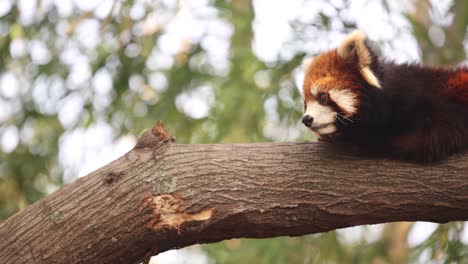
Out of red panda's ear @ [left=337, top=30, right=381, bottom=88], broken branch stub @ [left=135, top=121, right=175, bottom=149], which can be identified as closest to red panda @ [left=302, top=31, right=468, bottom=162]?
red panda's ear @ [left=337, top=30, right=381, bottom=88]

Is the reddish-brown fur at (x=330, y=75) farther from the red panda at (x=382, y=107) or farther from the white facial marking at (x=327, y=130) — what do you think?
the white facial marking at (x=327, y=130)

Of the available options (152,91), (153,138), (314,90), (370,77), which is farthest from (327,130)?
(152,91)

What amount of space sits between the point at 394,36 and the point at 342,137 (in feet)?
7.59

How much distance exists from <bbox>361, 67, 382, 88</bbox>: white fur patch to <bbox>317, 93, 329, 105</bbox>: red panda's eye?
0.21 metres

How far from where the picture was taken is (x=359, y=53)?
125 inches

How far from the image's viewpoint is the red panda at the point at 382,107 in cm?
306

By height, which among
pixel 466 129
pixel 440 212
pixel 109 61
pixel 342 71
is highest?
pixel 109 61

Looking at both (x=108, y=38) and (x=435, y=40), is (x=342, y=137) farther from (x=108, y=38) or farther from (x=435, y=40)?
(x=108, y=38)

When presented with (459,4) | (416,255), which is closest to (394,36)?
(459,4)

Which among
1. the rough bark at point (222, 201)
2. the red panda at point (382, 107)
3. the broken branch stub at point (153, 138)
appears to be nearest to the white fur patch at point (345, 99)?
the red panda at point (382, 107)

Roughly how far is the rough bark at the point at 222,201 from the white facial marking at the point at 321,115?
0.54ft

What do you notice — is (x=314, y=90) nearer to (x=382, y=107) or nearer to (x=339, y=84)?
(x=339, y=84)

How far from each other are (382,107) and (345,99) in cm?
18

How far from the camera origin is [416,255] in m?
4.80
